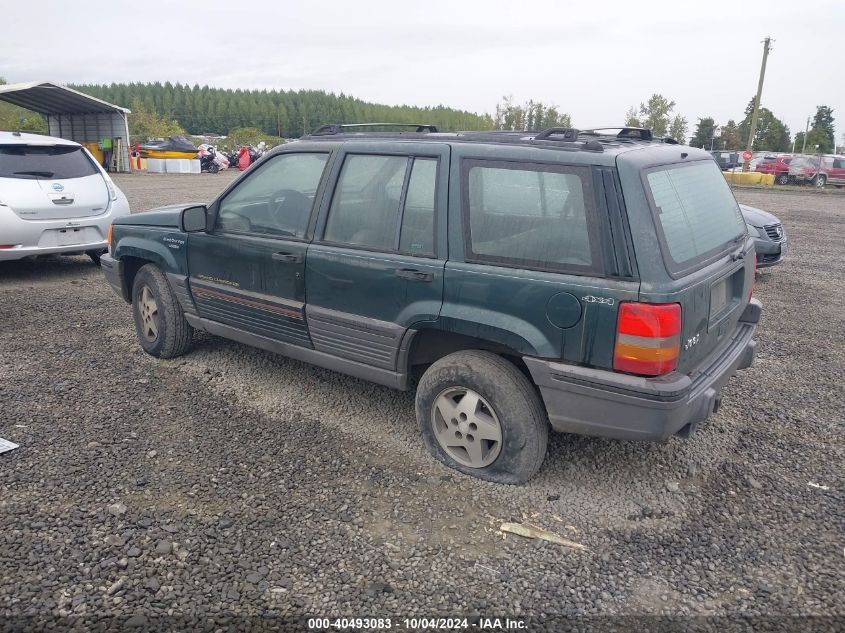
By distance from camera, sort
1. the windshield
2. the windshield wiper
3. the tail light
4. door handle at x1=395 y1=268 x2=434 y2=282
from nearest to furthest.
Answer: the tail light → door handle at x1=395 y1=268 x2=434 y2=282 → the windshield wiper → the windshield

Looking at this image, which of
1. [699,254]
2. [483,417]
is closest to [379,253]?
[483,417]

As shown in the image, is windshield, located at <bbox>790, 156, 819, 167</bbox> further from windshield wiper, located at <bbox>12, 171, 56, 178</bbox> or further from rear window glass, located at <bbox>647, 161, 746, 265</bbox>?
Answer: windshield wiper, located at <bbox>12, 171, 56, 178</bbox>

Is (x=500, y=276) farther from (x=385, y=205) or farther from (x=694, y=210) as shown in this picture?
(x=694, y=210)

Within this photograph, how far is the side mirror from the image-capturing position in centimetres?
444

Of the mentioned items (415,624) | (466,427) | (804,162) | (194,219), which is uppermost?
(804,162)

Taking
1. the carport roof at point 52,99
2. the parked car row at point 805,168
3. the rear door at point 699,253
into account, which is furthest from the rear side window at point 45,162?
the parked car row at point 805,168

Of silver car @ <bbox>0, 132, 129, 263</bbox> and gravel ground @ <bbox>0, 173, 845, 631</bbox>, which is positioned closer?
gravel ground @ <bbox>0, 173, 845, 631</bbox>

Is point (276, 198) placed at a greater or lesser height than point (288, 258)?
greater

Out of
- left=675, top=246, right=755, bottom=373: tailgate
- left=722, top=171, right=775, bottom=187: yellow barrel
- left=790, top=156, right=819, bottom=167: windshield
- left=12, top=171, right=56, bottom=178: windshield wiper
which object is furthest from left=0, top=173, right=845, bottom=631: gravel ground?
left=790, top=156, right=819, bottom=167: windshield

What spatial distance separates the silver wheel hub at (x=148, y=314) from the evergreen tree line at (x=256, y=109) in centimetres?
10030

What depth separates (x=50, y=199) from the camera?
7484mm

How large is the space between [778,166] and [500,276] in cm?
3174

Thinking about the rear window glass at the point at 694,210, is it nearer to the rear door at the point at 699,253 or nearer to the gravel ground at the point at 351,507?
the rear door at the point at 699,253

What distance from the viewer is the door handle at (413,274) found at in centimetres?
353
